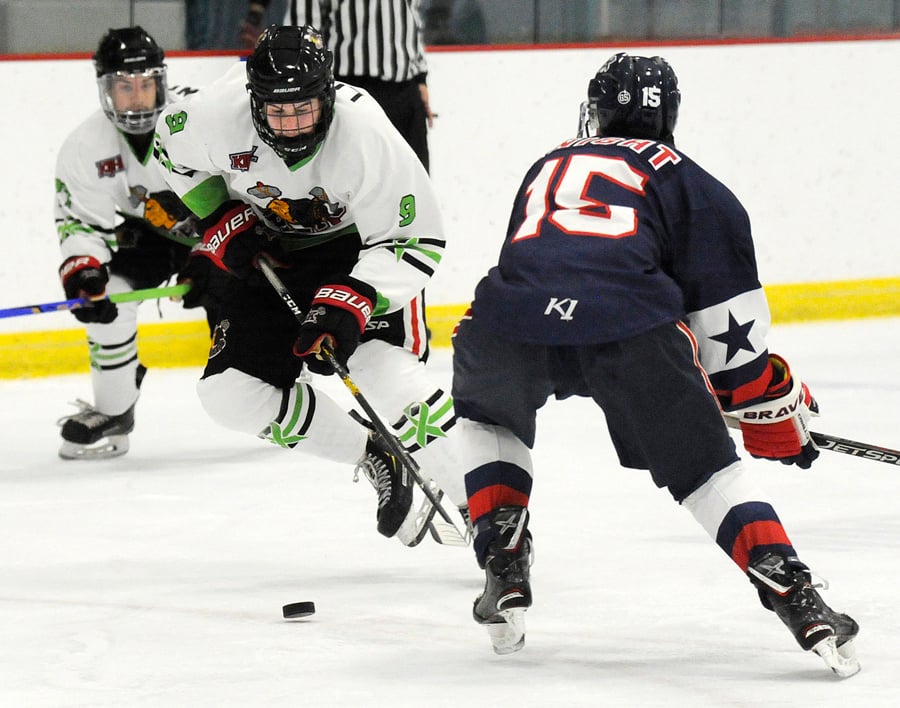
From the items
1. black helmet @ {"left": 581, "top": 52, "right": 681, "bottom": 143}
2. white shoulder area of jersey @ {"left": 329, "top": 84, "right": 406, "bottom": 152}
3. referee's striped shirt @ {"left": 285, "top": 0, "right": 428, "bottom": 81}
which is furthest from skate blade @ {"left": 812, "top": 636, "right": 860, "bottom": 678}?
referee's striped shirt @ {"left": 285, "top": 0, "right": 428, "bottom": 81}

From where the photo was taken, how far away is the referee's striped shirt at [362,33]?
4629mm

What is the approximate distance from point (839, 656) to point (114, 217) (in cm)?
241

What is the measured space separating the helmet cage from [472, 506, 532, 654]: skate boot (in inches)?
78.5

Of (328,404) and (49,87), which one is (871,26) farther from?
(328,404)

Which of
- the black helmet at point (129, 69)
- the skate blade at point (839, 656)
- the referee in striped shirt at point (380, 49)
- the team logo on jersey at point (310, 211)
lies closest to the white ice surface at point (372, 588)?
the skate blade at point (839, 656)

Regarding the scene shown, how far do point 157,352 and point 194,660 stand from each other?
2630 millimetres

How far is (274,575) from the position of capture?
2.72 meters

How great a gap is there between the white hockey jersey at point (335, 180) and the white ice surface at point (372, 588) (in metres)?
0.55

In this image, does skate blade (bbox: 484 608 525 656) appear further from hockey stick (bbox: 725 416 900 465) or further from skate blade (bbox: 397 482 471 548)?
skate blade (bbox: 397 482 471 548)

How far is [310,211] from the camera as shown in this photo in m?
2.77

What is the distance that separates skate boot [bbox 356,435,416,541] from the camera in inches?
108

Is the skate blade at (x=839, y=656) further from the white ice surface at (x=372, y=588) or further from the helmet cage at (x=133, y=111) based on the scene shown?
the helmet cage at (x=133, y=111)

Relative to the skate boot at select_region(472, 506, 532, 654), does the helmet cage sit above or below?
above

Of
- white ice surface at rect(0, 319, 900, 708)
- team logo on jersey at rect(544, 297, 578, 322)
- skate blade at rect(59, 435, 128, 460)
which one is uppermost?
team logo on jersey at rect(544, 297, 578, 322)
